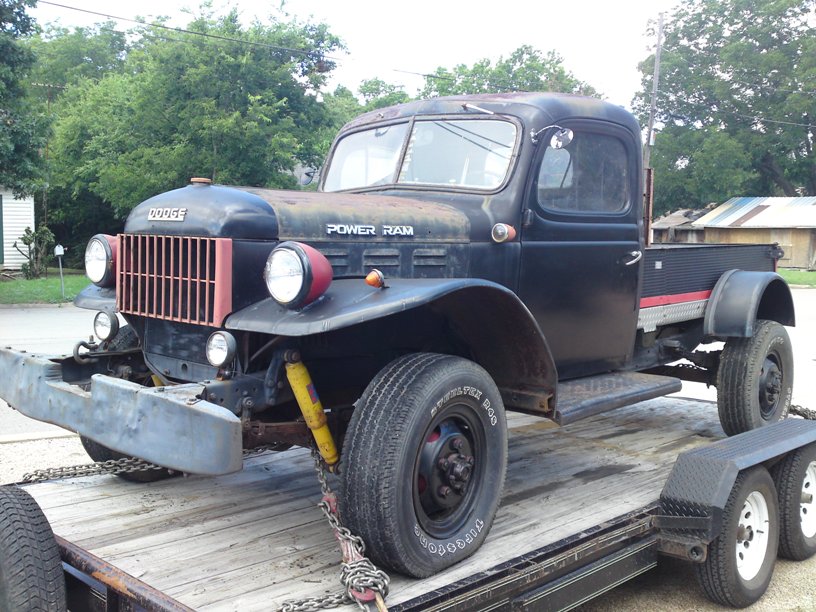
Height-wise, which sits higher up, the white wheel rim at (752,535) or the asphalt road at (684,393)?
the white wheel rim at (752,535)

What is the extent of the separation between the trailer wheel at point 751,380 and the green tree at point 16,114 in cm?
1466

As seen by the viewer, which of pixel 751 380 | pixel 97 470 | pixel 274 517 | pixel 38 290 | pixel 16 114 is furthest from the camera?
pixel 38 290

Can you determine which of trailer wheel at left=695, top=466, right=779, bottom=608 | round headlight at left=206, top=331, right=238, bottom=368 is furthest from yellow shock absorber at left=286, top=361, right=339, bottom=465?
trailer wheel at left=695, top=466, right=779, bottom=608

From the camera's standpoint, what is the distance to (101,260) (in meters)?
3.74

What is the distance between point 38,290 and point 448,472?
59.0ft

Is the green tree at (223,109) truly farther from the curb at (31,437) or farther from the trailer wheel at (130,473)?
the trailer wheel at (130,473)

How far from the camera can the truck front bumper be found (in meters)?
2.63

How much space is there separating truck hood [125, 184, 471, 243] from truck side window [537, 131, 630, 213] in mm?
651

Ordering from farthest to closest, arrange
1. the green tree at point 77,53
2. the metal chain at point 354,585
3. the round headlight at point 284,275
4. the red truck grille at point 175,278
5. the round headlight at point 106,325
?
1. the green tree at point 77,53
2. the round headlight at point 106,325
3. the red truck grille at point 175,278
4. the round headlight at point 284,275
5. the metal chain at point 354,585

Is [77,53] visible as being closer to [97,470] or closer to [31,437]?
[31,437]

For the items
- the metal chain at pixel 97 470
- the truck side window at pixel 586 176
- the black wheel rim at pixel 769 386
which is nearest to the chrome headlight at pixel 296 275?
the metal chain at pixel 97 470

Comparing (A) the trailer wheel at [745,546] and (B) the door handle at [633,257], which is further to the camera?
(B) the door handle at [633,257]

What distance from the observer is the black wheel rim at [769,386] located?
5414mm

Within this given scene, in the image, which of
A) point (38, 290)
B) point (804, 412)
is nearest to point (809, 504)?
point (804, 412)
